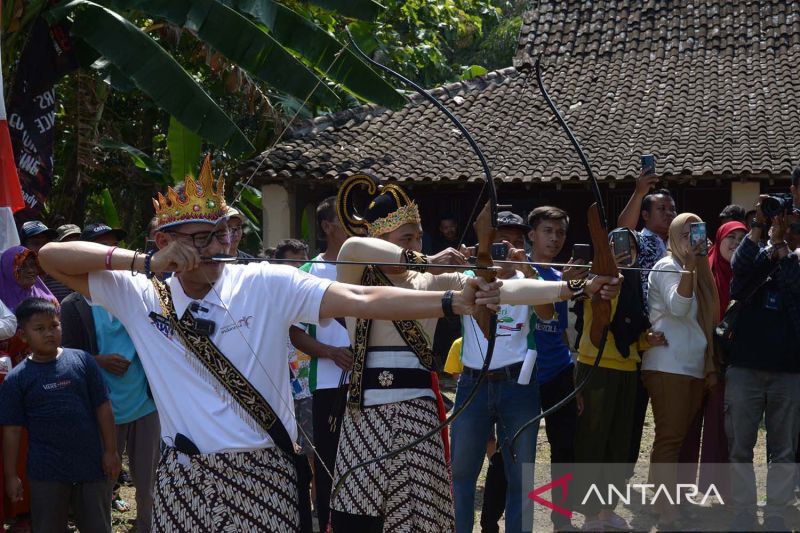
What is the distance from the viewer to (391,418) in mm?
3988

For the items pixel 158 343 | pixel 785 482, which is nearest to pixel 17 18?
pixel 158 343

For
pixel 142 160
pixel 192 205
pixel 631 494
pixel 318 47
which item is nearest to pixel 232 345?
pixel 192 205

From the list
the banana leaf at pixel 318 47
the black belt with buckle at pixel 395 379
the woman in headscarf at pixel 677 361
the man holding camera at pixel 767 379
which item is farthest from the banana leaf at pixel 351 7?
the black belt with buckle at pixel 395 379

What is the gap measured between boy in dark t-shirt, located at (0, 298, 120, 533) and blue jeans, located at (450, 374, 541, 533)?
1664mm

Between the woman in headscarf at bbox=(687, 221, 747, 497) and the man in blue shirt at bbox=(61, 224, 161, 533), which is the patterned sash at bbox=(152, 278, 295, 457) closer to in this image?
the man in blue shirt at bbox=(61, 224, 161, 533)

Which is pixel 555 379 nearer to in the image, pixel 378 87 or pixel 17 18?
pixel 378 87

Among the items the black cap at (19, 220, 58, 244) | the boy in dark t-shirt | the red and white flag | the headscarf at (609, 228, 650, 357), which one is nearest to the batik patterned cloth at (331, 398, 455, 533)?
the boy in dark t-shirt

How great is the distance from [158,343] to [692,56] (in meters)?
15.1

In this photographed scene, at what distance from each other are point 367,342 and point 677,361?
2.35m

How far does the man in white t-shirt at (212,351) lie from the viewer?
3.22m

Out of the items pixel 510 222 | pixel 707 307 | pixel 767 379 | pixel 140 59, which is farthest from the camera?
pixel 140 59

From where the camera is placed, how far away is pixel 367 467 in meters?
3.95

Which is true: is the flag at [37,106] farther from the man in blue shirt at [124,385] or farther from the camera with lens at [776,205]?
the camera with lens at [776,205]

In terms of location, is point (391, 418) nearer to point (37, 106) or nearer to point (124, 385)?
point (124, 385)
